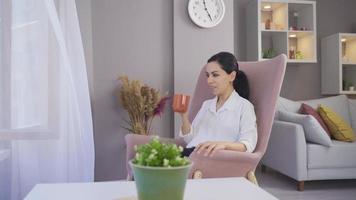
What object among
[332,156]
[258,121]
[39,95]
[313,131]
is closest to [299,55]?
[313,131]

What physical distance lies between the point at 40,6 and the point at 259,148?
1.54 metres

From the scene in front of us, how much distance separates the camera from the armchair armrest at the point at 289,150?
2.99 m

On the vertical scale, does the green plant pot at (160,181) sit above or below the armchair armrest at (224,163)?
above

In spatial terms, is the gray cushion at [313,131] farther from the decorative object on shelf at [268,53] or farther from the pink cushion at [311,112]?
the decorative object on shelf at [268,53]

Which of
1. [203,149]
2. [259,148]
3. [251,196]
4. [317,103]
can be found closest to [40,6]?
[203,149]

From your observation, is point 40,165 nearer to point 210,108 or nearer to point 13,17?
point 13,17

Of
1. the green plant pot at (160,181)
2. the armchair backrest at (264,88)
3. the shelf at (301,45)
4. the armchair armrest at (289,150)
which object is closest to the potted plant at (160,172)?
the green plant pot at (160,181)

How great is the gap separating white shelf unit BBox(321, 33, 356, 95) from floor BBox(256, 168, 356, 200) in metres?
1.16

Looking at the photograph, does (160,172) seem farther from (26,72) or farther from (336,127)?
(336,127)

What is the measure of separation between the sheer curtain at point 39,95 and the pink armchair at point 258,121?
1.48ft

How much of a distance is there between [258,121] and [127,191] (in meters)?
1.07

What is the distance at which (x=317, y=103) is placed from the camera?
3.66 m

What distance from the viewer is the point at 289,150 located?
3.13m

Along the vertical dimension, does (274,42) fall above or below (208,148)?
above
